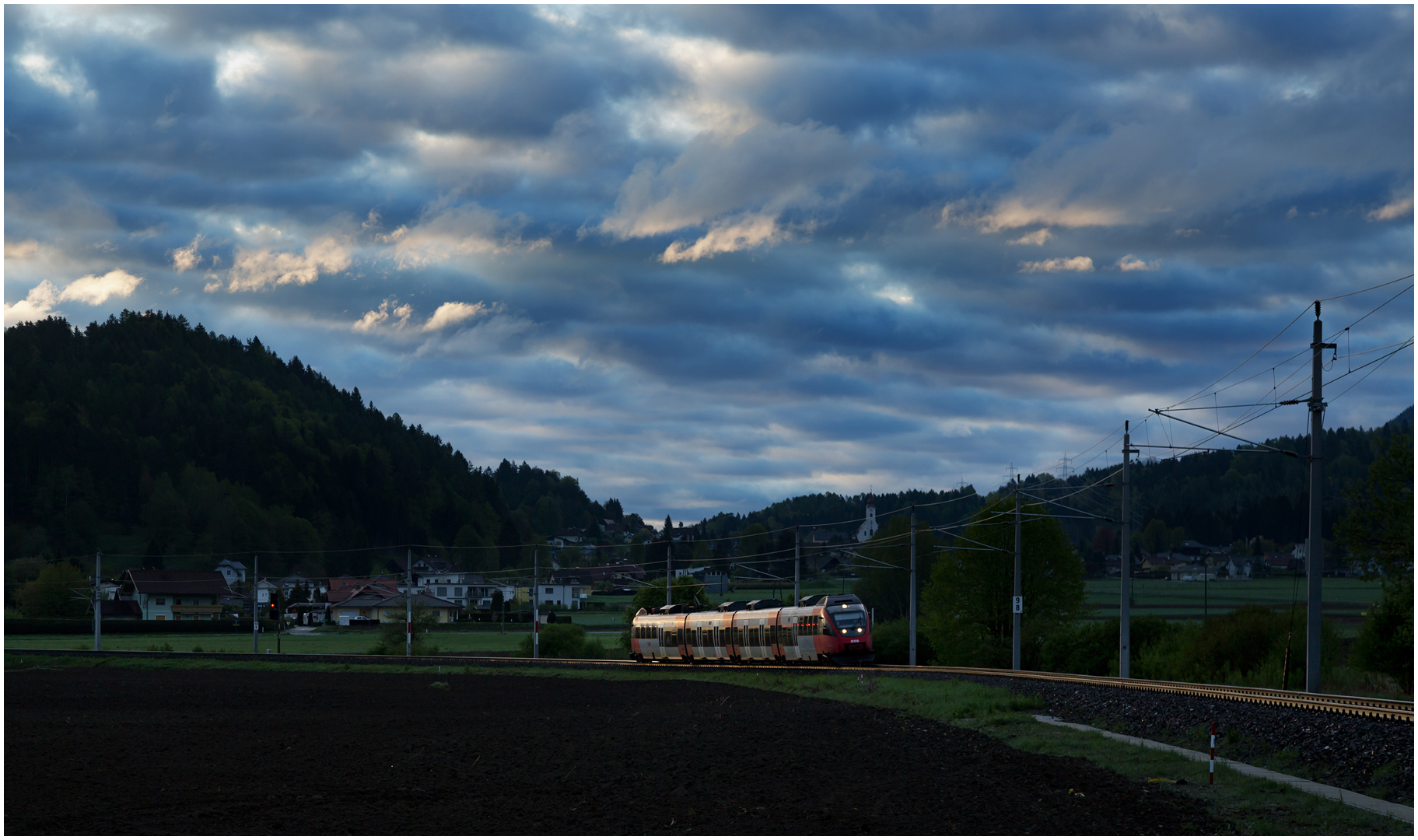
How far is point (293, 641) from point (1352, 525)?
89462 millimetres

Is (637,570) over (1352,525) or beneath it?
beneath

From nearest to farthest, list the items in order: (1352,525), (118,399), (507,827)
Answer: (507,827)
(1352,525)
(118,399)

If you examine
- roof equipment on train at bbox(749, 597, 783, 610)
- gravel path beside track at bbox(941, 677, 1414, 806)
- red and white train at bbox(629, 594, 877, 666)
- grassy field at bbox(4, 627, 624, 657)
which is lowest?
grassy field at bbox(4, 627, 624, 657)

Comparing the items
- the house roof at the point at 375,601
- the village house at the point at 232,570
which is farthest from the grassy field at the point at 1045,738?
the village house at the point at 232,570

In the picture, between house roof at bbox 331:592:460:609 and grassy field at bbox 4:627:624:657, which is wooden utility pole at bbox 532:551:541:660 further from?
house roof at bbox 331:592:460:609

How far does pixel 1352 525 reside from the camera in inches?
2044

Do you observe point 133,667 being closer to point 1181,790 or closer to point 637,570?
point 1181,790

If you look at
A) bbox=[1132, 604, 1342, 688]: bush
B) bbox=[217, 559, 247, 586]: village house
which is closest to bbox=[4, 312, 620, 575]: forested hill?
bbox=[217, 559, 247, 586]: village house

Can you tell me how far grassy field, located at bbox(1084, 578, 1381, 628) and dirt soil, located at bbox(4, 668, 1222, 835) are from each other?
68654 mm

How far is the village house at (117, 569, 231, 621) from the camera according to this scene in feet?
456

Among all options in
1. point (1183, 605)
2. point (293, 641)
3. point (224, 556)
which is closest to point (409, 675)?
point (293, 641)

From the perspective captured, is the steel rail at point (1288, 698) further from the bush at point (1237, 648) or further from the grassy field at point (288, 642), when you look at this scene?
the grassy field at point (288, 642)

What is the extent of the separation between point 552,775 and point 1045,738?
447 inches

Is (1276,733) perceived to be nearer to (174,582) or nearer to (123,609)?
(123,609)
